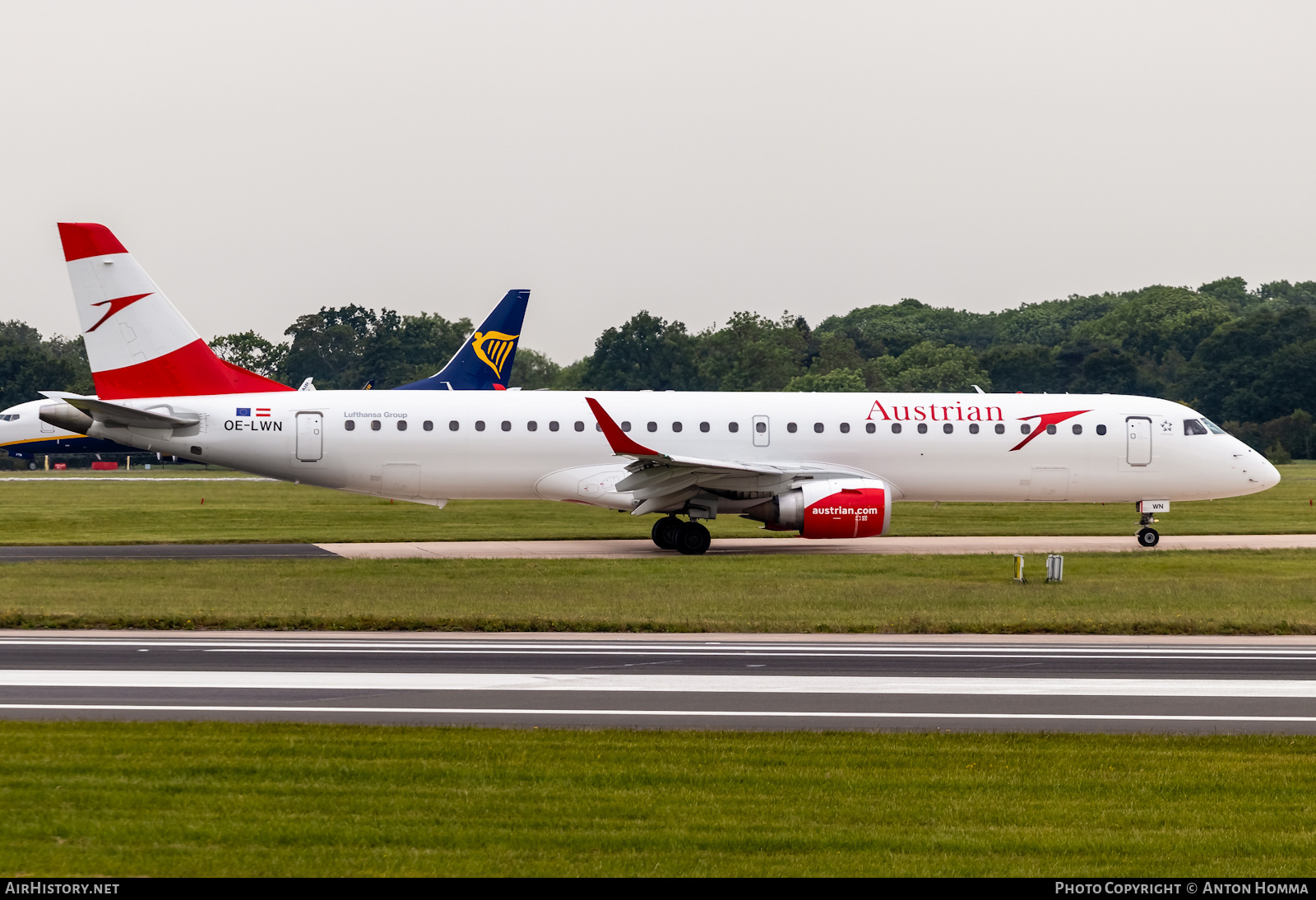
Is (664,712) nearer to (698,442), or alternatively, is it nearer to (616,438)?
(616,438)

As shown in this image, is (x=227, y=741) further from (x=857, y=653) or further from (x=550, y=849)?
(x=857, y=653)

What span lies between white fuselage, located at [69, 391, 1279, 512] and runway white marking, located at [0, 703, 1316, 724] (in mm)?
17399

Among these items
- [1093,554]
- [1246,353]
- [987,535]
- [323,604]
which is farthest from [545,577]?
[1246,353]

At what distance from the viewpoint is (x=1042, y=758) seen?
10.6 m

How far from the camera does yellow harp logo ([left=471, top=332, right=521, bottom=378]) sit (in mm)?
47531

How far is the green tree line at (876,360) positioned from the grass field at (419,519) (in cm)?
3955

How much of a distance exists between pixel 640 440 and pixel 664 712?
18320 mm

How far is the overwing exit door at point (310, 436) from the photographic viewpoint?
30.0m

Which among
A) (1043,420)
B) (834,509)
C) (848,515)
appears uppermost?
(1043,420)

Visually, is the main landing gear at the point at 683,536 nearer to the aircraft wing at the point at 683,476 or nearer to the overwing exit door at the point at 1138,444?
the aircraft wing at the point at 683,476

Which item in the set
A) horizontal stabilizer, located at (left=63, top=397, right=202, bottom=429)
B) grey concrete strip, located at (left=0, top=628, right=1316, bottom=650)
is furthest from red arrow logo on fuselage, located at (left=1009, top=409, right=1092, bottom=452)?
horizontal stabilizer, located at (left=63, top=397, right=202, bottom=429)

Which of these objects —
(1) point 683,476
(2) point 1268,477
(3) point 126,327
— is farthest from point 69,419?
(2) point 1268,477

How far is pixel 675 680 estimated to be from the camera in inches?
573

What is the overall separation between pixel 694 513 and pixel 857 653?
44.1 feet
